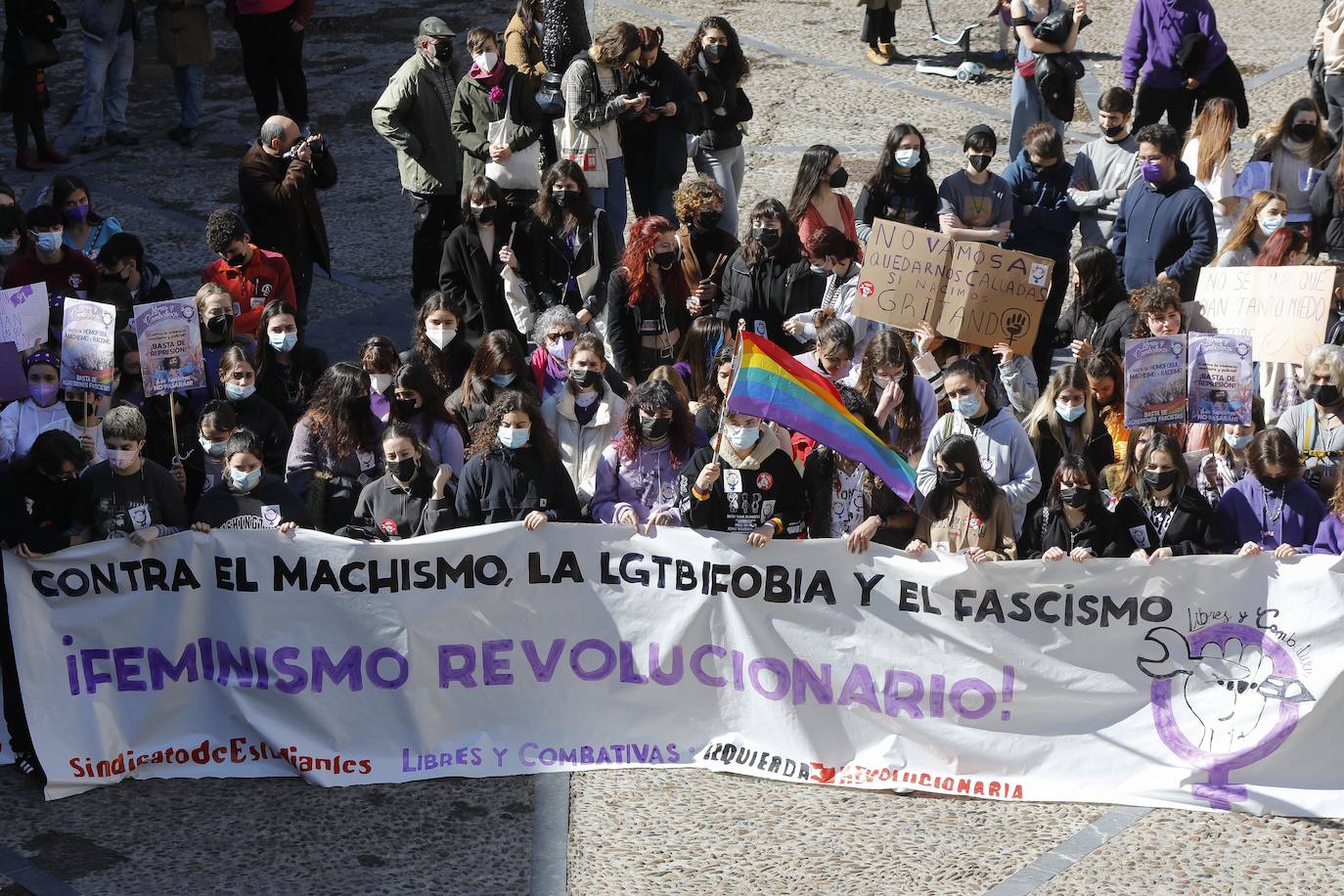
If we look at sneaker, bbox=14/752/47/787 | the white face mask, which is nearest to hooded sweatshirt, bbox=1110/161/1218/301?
the white face mask

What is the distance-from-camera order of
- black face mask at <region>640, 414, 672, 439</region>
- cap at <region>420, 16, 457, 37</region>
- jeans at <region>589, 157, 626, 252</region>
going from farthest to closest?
jeans at <region>589, 157, 626, 252</region> → cap at <region>420, 16, 457, 37</region> → black face mask at <region>640, 414, 672, 439</region>

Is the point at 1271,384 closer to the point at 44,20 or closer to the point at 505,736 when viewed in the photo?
the point at 505,736

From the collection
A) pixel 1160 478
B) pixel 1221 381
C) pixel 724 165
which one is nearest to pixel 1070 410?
pixel 1221 381

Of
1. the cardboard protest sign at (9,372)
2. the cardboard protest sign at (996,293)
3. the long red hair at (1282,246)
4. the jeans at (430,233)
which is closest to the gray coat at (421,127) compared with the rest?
the jeans at (430,233)

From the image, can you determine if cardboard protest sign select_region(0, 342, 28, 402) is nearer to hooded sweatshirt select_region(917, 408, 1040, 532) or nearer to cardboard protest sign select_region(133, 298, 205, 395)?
cardboard protest sign select_region(133, 298, 205, 395)

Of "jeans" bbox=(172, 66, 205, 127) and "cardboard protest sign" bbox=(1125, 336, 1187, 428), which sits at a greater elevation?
"jeans" bbox=(172, 66, 205, 127)

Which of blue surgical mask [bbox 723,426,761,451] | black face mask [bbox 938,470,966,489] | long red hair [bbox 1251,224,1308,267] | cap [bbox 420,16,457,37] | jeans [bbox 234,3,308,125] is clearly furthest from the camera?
jeans [bbox 234,3,308,125]

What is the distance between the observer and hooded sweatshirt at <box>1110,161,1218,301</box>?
9.92m

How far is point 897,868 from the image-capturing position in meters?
6.82

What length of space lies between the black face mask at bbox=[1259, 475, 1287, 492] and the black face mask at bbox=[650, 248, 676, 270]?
11.5ft

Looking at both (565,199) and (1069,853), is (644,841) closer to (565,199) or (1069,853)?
(1069,853)

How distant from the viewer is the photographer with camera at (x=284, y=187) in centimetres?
1059

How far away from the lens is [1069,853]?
6.93 m

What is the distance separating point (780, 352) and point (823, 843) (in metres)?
2.12
